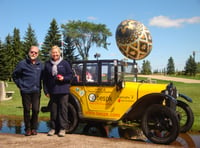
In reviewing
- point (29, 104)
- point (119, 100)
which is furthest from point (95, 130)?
point (29, 104)

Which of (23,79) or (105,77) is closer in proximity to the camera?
(23,79)

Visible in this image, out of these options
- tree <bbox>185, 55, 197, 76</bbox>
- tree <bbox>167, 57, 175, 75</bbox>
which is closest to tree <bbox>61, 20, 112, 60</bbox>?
tree <bbox>185, 55, 197, 76</bbox>

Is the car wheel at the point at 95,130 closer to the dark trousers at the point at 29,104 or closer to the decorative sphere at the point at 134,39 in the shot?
the dark trousers at the point at 29,104

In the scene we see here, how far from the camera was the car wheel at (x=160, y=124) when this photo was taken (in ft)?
17.3

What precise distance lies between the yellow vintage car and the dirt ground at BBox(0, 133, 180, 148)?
52cm

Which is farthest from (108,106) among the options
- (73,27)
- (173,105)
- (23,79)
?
(73,27)

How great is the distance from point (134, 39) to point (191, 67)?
69.1 meters

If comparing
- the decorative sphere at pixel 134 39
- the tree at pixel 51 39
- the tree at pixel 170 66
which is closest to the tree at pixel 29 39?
the tree at pixel 51 39

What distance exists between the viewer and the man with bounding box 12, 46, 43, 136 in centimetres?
580

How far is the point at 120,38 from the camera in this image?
9438 mm

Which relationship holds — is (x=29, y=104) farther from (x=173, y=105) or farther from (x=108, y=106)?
(x=173, y=105)

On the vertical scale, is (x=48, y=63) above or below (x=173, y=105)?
above

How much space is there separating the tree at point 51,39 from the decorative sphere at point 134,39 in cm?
3969

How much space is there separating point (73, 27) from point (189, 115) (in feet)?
159
